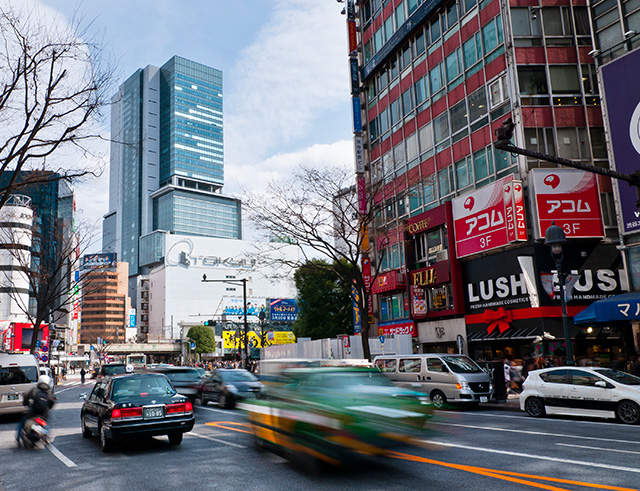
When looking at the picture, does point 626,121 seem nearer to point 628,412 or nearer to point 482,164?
point 482,164

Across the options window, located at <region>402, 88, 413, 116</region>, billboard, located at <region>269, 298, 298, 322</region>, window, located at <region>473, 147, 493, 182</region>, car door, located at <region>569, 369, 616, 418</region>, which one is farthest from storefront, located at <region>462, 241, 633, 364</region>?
billboard, located at <region>269, 298, 298, 322</region>

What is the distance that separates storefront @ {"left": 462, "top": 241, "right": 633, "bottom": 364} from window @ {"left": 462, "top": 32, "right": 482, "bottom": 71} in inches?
439

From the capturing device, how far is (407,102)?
37.3 m

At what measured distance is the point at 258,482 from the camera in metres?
7.61

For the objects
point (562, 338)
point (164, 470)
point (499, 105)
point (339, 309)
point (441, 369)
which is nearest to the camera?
point (164, 470)

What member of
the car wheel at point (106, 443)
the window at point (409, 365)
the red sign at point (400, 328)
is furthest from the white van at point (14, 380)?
the red sign at point (400, 328)

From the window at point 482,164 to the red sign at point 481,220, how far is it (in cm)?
92

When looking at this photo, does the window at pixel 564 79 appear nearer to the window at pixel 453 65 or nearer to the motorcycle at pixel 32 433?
the window at pixel 453 65

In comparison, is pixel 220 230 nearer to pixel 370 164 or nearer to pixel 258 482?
pixel 370 164

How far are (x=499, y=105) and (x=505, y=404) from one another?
16.1m

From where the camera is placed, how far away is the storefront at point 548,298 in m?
25.6

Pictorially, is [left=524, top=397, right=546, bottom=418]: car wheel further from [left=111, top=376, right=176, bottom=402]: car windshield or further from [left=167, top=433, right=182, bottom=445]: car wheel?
[left=111, top=376, right=176, bottom=402]: car windshield

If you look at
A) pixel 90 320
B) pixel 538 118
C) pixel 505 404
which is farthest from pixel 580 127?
pixel 90 320

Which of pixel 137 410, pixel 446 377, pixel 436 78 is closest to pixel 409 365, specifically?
pixel 446 377
